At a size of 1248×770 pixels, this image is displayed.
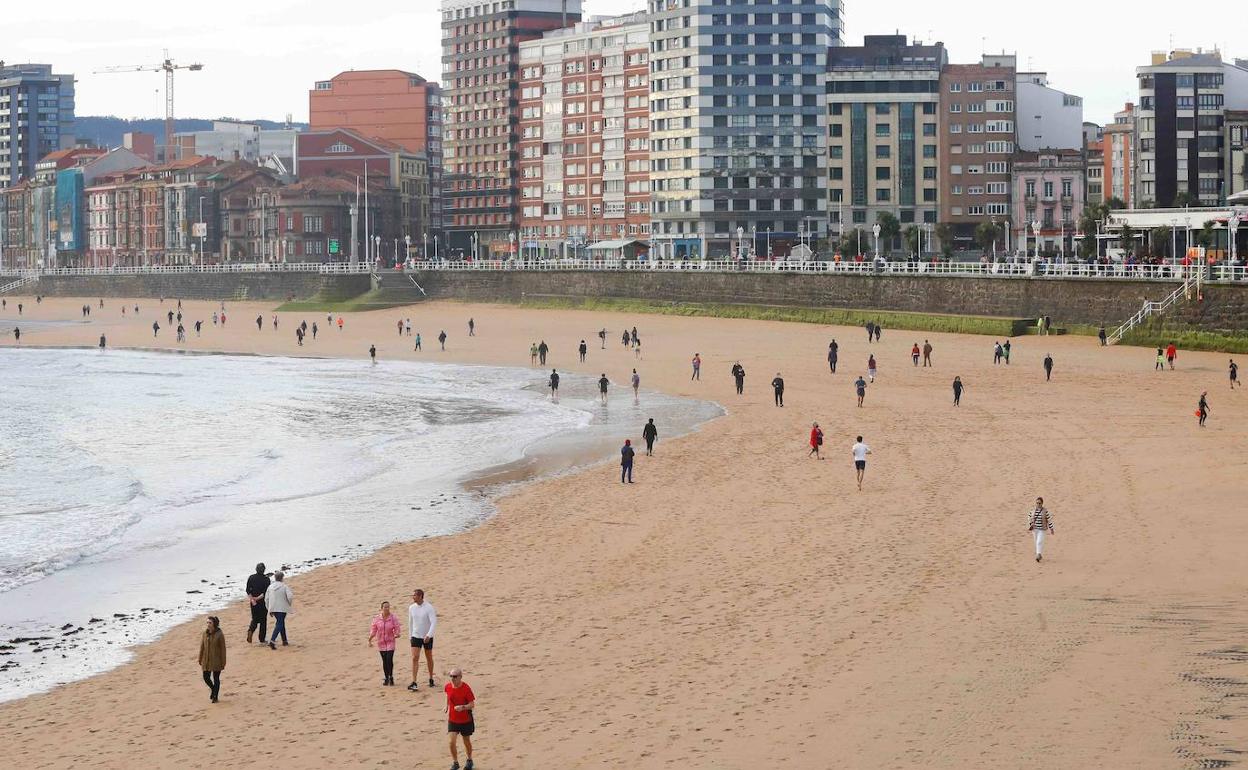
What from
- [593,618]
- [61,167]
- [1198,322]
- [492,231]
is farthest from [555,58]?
[593,618]

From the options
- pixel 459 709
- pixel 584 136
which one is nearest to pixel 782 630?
pixel 459 709

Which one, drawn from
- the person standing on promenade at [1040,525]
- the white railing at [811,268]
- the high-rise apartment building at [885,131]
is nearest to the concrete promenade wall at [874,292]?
the white railing at [811,268]

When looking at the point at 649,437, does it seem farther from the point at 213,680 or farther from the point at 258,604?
the point at 213,680

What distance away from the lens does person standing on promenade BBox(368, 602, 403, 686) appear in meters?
19.4

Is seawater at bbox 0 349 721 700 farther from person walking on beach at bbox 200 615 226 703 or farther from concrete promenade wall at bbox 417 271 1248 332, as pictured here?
concrete promenade wall at bbox 417 271 1248 332

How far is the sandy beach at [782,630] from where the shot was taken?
17094 millimetres

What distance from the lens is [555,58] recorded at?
5807 inches

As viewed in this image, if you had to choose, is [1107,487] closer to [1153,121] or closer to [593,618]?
[593,618]

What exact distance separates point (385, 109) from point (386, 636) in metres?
169

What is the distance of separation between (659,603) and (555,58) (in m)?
129

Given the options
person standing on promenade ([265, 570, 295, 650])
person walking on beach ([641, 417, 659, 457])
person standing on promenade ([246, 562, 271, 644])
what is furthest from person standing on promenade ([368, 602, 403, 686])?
person walking on beach ([641, 417, 659, 457])

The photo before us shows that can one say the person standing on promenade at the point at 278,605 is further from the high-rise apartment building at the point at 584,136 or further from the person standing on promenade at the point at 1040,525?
the high-rise apartment building at the point at 584,136

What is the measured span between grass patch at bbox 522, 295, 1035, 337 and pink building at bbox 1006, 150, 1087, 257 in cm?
3464

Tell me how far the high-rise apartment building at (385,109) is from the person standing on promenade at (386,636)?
16270 centimetres
